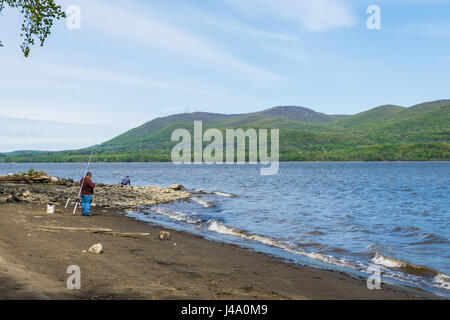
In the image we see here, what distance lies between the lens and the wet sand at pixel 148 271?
7.52 metres

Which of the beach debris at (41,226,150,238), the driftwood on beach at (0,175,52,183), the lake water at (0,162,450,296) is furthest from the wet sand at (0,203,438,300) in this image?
the driftwood on beach at (0,175,52,183)

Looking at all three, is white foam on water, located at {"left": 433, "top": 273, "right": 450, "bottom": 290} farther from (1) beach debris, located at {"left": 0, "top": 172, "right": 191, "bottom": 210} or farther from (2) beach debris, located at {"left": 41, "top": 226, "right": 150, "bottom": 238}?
(1) beach debris, located at {"left": 0, "top": 172, "right": 191, "bottom": 210}

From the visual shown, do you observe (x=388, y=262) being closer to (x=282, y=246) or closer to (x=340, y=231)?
(x=282, y=246)

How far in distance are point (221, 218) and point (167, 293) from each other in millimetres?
16437

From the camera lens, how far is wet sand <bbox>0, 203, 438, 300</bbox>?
752 centimetres

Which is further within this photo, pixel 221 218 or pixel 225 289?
pixel 221 218

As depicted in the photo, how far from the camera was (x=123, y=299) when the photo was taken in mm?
6945

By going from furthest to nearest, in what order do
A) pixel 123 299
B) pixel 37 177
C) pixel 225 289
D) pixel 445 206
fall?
pixel 37 177, pixel 445 206, pixel 225 289, pixel 123 299

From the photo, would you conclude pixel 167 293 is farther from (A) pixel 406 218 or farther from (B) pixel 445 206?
(B) pixel 445 206

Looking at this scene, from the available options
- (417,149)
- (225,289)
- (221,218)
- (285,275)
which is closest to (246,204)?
(221,218)

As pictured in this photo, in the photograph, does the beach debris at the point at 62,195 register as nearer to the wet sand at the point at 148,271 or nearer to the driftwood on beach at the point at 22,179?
the driftwood on beach at the point at 22,179

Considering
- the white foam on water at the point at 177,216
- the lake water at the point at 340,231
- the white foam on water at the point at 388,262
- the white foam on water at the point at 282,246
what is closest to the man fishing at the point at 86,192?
the lake water at the point at 340,231

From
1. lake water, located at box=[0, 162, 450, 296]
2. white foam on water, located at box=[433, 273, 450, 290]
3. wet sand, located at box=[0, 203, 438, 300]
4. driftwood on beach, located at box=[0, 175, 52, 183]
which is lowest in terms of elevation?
lake water, located at box=[0, 162, 450, 296]

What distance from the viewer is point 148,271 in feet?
31.1
